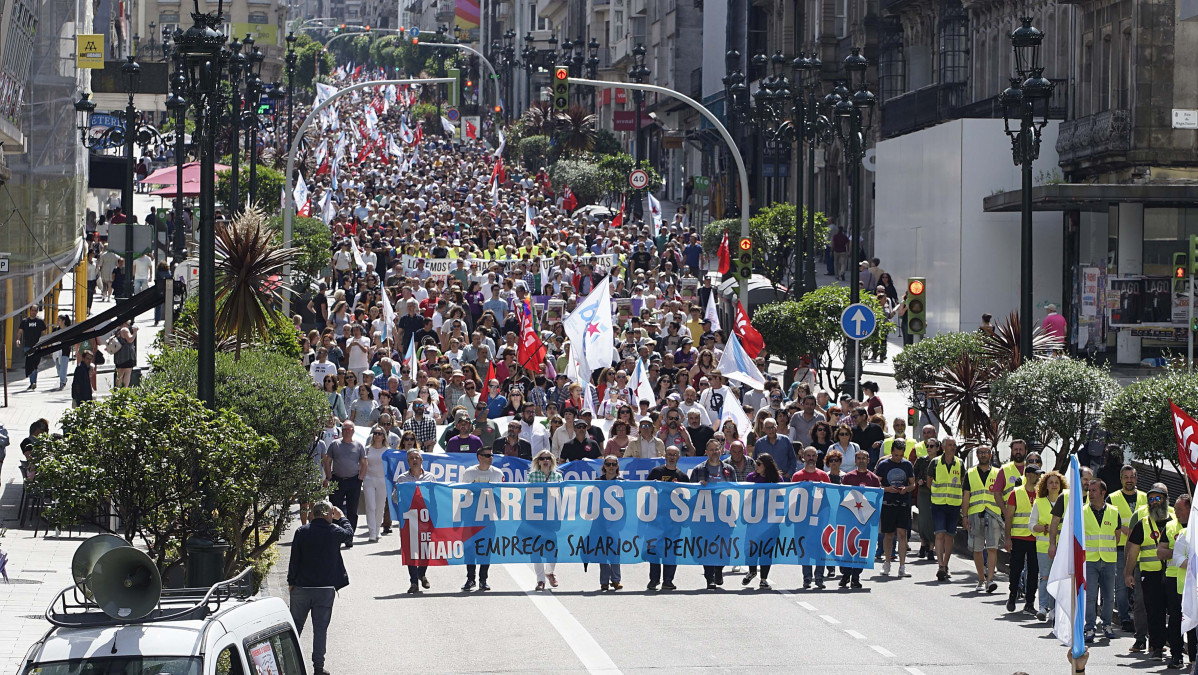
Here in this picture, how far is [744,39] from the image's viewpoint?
73125mm

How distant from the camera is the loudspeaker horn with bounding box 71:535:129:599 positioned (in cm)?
930

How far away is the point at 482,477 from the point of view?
1761cm

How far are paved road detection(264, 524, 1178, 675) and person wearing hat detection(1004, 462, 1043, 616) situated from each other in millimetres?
271

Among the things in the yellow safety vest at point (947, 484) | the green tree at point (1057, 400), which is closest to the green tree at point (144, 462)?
the yellow safety vest at point (947, 484)

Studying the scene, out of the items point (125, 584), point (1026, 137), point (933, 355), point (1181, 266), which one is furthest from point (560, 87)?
point (125, 584)

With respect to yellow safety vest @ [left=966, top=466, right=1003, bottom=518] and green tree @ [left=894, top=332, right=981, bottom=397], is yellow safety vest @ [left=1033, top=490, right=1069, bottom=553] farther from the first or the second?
green tree @ [left=894, top=332, right=981, bottom=397]

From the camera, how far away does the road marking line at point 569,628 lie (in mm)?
13648

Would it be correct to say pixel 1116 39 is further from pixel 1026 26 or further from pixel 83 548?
pixel 83 548

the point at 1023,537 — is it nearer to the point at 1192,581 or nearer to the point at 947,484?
the point at 947,484

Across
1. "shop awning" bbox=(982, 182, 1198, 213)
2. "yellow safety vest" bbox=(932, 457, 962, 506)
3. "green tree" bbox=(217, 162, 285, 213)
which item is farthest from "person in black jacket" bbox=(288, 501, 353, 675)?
"green tree" bbox=(217, 162, 285, 213)

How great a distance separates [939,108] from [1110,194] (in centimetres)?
1136

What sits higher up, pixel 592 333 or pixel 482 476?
pixel 592 333

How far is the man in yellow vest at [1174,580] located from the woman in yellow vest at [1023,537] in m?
1.73

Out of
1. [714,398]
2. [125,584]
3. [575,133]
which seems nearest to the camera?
[125,584]
